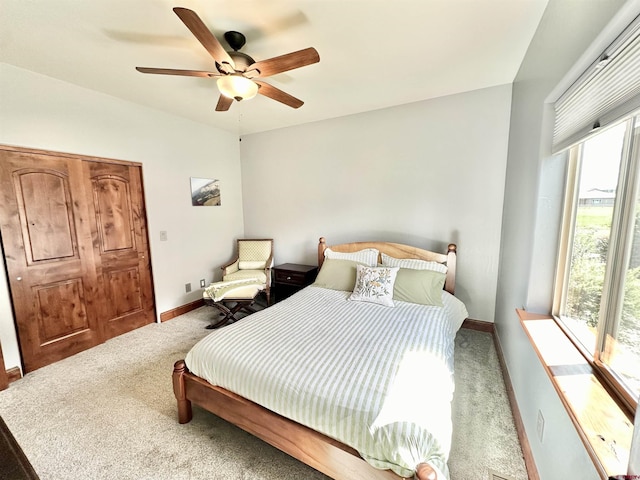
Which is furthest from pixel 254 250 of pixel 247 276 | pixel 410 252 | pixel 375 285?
pixel 410 252

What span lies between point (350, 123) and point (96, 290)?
140 inches

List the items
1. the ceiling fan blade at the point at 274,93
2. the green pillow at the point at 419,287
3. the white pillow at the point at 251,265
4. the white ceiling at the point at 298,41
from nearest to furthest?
the white ceiling at the point at 298,41
the ceiling fan blade at the point at 274,93
the green pillow at the point at 419,287
the white pillow at the point at 251,265

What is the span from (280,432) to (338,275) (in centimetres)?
169

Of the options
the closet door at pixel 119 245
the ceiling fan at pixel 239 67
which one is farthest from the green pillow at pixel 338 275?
the closet door at pixel 119 245

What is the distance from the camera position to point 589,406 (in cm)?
94

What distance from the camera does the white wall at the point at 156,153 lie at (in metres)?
2.27

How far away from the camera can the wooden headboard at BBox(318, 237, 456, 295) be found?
280cm

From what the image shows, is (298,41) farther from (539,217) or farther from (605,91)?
(539,217)

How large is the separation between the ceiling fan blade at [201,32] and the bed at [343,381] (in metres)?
1.82

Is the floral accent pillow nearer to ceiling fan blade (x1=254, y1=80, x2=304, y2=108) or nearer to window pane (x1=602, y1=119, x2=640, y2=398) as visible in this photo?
window pane (x1=602, y1=119, x2=640, y2=398)

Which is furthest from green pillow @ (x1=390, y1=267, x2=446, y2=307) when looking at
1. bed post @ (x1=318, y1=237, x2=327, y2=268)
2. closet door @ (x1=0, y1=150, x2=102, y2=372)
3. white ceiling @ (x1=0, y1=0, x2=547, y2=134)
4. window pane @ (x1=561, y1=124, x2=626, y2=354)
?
closet door @ (x1=0, y1=150, x2=102, y2=372)

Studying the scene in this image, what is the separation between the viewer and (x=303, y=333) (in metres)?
1.85

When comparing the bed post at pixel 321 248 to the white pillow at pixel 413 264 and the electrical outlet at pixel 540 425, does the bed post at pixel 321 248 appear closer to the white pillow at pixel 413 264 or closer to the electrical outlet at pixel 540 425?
the white pillow at pixel 413 264

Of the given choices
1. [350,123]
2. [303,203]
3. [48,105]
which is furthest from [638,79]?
[48,105]
